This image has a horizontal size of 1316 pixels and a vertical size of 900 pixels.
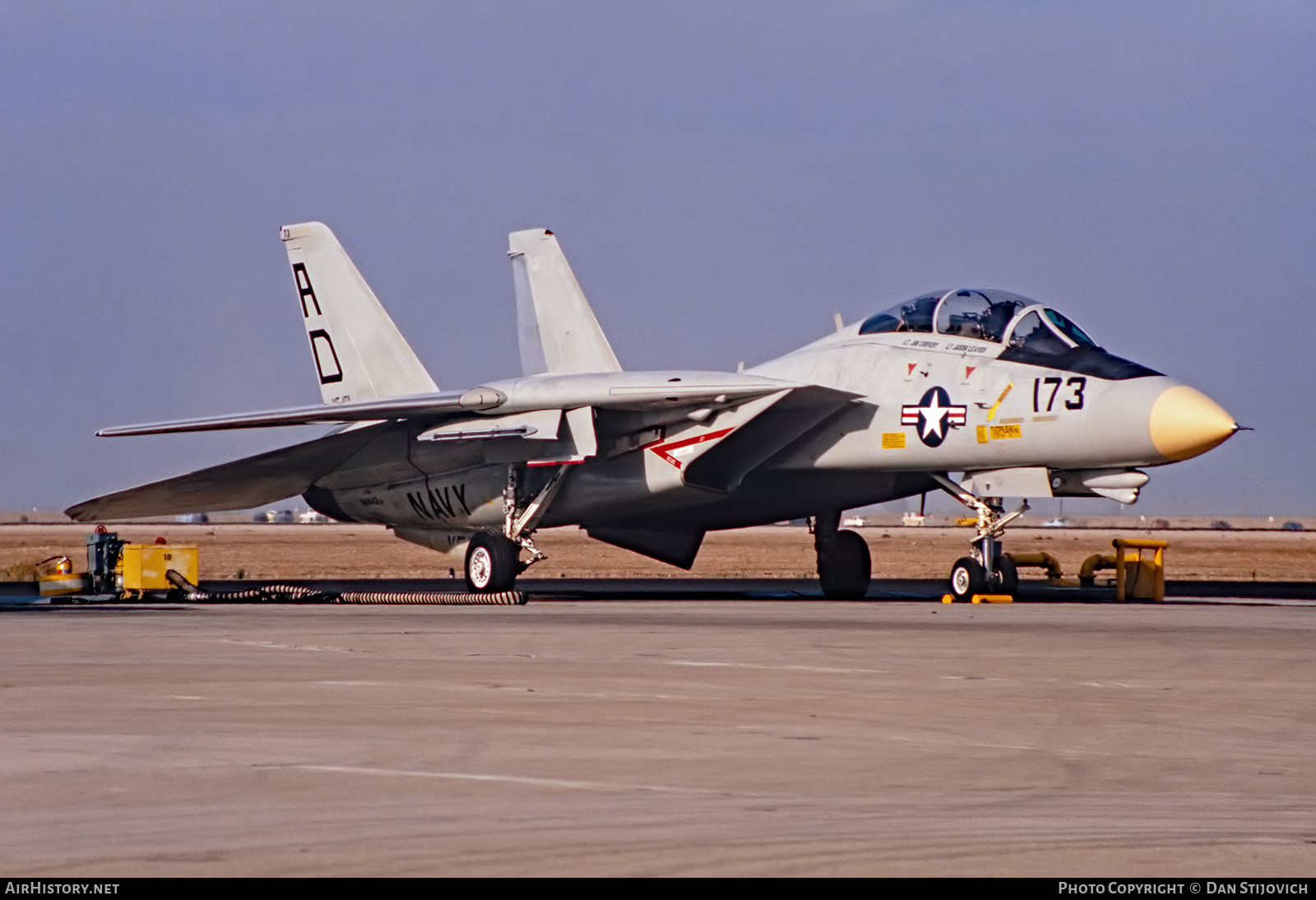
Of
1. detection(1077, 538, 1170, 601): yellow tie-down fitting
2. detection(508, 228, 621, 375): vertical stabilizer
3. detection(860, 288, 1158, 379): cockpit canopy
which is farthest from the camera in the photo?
detection(508, 228, 621, 375): vertical stabilizer

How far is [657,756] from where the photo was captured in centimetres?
562

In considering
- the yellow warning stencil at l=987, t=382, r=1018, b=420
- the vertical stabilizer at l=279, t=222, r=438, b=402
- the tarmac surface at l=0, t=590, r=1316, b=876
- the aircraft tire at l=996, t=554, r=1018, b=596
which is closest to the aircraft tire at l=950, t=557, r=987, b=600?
the aircraft tire at l=996, t=554, r=1018, b=596

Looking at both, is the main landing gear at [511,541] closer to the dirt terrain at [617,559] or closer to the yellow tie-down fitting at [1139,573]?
the yellow tie-down fitting at [1139,573]

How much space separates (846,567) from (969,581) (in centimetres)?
293

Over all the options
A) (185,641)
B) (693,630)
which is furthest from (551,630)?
(185,641)

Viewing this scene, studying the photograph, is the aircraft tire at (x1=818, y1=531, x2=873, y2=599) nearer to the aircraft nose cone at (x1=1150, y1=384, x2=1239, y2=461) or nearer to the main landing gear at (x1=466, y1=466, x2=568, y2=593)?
the main landing gear at (x1=466, y1=466, x2=568, y2=593)

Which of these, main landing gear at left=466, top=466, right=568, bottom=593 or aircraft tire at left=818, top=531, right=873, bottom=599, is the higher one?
main landing gear at left=466, top=466, right=568, bottom=593

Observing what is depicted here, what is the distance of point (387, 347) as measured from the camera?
69.2 ft

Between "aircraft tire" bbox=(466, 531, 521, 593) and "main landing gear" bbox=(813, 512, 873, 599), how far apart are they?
3733mm

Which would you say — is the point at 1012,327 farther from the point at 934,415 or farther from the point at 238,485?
the point at 238,485

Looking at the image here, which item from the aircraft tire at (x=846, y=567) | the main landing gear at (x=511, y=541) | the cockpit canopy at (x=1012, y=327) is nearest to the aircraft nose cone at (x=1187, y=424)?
→ the cockpit canopy at (x=1012, y=327)

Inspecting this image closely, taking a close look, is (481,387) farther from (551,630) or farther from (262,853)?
(262,853)

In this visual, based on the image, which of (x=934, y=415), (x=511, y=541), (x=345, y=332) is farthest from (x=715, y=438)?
(x=345, y=332)

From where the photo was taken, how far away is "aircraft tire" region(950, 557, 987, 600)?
16.4 meters
